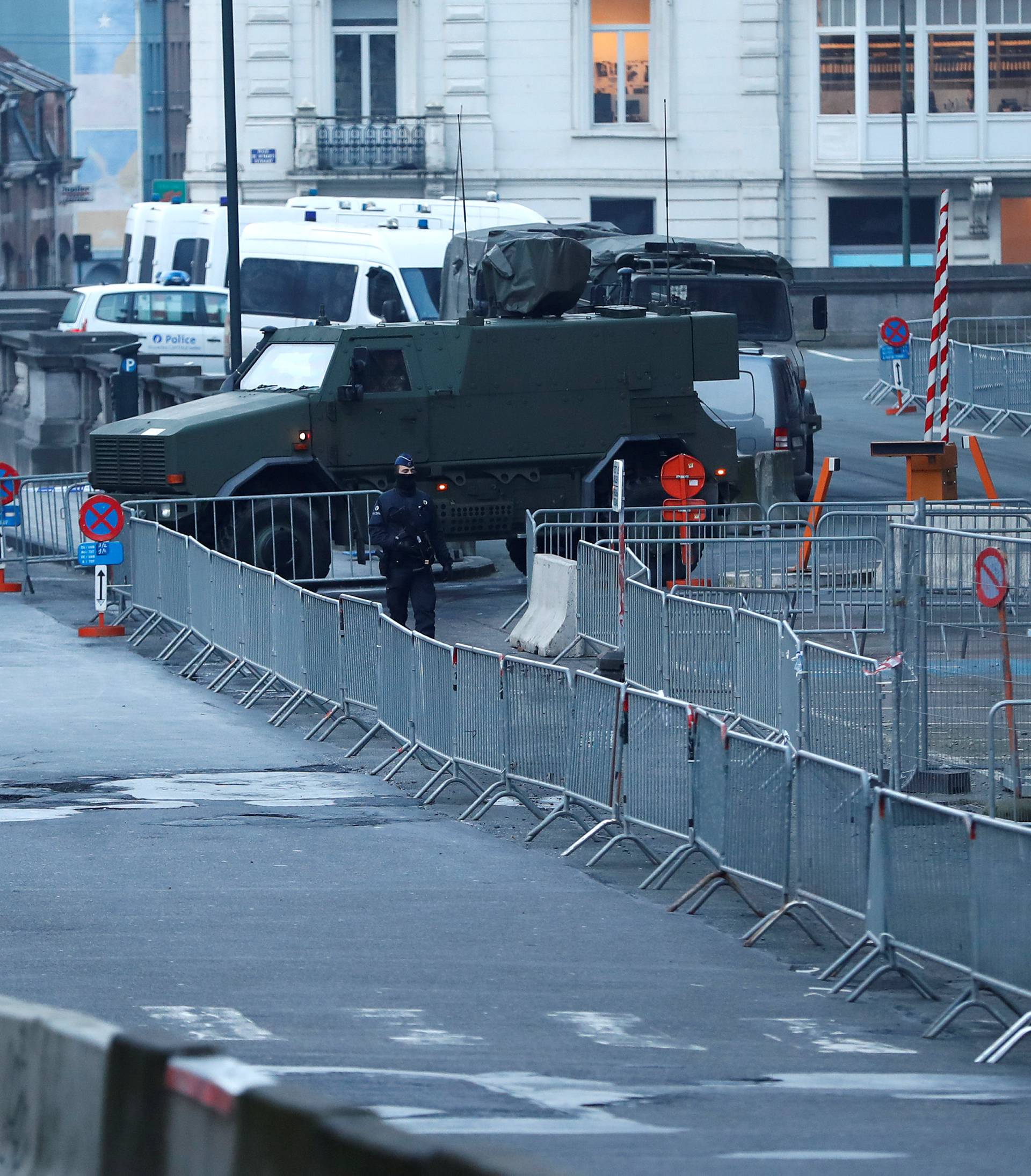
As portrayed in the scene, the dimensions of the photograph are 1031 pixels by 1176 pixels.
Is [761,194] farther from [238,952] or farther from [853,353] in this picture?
[238,952]

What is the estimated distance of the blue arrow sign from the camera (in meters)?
19.3

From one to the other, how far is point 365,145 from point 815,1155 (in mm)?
45318

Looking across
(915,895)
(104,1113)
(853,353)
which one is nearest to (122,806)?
(915,895)

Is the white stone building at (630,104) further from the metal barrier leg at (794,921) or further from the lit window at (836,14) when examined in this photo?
the metal barrier leg at (794,921)

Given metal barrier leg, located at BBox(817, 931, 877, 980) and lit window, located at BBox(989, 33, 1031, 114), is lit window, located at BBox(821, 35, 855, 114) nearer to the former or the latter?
lit window, located at BBox(989, 33, 1031, 114)

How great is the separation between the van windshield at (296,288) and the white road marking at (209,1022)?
2445cm

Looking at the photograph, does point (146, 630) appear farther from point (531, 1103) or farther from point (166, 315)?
point (166, 315)

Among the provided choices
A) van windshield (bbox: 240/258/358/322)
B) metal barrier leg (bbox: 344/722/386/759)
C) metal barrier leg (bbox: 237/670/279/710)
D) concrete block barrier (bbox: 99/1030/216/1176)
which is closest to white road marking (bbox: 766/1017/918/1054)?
concrete block barrier (bbox: 99/1030/216/1176)

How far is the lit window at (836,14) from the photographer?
49.3 metres

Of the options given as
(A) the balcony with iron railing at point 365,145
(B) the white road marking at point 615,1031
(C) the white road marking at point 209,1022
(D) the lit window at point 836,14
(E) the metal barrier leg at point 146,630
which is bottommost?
(B) the white road marking at point 615,1031

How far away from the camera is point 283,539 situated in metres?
20.6

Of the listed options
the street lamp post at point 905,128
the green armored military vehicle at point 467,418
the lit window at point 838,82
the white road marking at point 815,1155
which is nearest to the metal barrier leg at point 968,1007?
the white road marking at point 815,1155

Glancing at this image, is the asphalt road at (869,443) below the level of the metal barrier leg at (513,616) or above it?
above

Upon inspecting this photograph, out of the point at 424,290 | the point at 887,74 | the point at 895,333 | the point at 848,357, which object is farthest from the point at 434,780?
the point at 887,74
